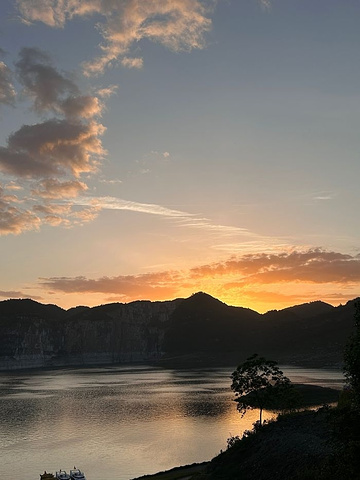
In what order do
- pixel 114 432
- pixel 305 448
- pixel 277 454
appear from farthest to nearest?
pixel 114 432 < pixel 277 454 < pixel 305 448

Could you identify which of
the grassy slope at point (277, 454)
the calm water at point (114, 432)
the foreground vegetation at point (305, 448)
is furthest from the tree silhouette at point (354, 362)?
the calm water at point (114, 432)

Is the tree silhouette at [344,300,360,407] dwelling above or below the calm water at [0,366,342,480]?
above

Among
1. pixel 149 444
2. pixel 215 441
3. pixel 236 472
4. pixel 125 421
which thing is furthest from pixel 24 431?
pixel 236 472

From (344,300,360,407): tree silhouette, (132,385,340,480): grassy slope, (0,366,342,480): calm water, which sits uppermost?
(344,300,360,407): tree silhouette

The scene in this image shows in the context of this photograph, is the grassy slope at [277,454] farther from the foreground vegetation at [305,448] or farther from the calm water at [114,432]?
the calm water at [114,432]

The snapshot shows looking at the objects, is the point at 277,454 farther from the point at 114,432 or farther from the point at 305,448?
the point at 114,432

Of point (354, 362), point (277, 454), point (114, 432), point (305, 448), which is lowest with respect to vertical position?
point (114, 432)

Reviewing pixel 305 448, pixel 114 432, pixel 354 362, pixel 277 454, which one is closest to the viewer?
pixel 354 362

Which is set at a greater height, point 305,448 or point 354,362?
point 354,362

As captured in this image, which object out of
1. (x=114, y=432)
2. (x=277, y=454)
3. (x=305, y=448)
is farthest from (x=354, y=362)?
(x=114, y=432)

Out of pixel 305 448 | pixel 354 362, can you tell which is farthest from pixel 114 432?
pixel 354 362

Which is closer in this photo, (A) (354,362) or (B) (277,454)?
(A) (354,362)

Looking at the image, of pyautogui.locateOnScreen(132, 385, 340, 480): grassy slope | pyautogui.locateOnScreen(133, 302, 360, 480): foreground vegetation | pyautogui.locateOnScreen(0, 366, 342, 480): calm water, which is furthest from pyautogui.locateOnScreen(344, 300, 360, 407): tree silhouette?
pyautogui.locateOnScreen(0, 366, 342, 480): calm water

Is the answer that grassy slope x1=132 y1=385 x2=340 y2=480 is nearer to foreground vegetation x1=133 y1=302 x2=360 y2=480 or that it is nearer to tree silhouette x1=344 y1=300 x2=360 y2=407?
foreground vegetation x1=133 y1=302 x2=360 y2=480
